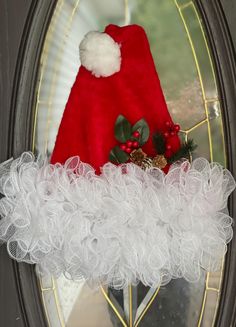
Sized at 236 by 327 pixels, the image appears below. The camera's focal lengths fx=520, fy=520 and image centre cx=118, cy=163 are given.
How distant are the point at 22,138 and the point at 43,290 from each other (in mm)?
248

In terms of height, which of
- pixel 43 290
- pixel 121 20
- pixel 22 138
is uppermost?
pixel 121 20

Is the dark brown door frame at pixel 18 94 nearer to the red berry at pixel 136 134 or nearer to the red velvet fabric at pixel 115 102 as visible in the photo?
the red velvet fabric at pixel 115 102

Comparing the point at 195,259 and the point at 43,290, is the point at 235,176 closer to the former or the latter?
the point at 195,259

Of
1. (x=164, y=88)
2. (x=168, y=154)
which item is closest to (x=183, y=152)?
(x=168, y=154)

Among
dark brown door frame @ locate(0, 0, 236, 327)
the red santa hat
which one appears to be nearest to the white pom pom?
the red santa hat

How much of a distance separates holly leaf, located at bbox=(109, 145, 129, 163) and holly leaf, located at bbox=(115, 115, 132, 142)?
15 mm

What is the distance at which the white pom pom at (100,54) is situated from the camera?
0.75 metres

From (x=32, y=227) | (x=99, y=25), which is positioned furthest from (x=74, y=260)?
(x=99, y=25)

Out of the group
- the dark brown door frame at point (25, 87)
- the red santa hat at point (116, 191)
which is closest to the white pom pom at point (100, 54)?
the red santa hat at point (116, 191)

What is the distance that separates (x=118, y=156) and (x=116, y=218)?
96 mm

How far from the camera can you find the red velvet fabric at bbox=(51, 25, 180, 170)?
0.77 metres

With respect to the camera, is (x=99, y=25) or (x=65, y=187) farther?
(x=99, y=25)

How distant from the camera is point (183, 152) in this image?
78 centimetres

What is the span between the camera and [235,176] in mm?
808
